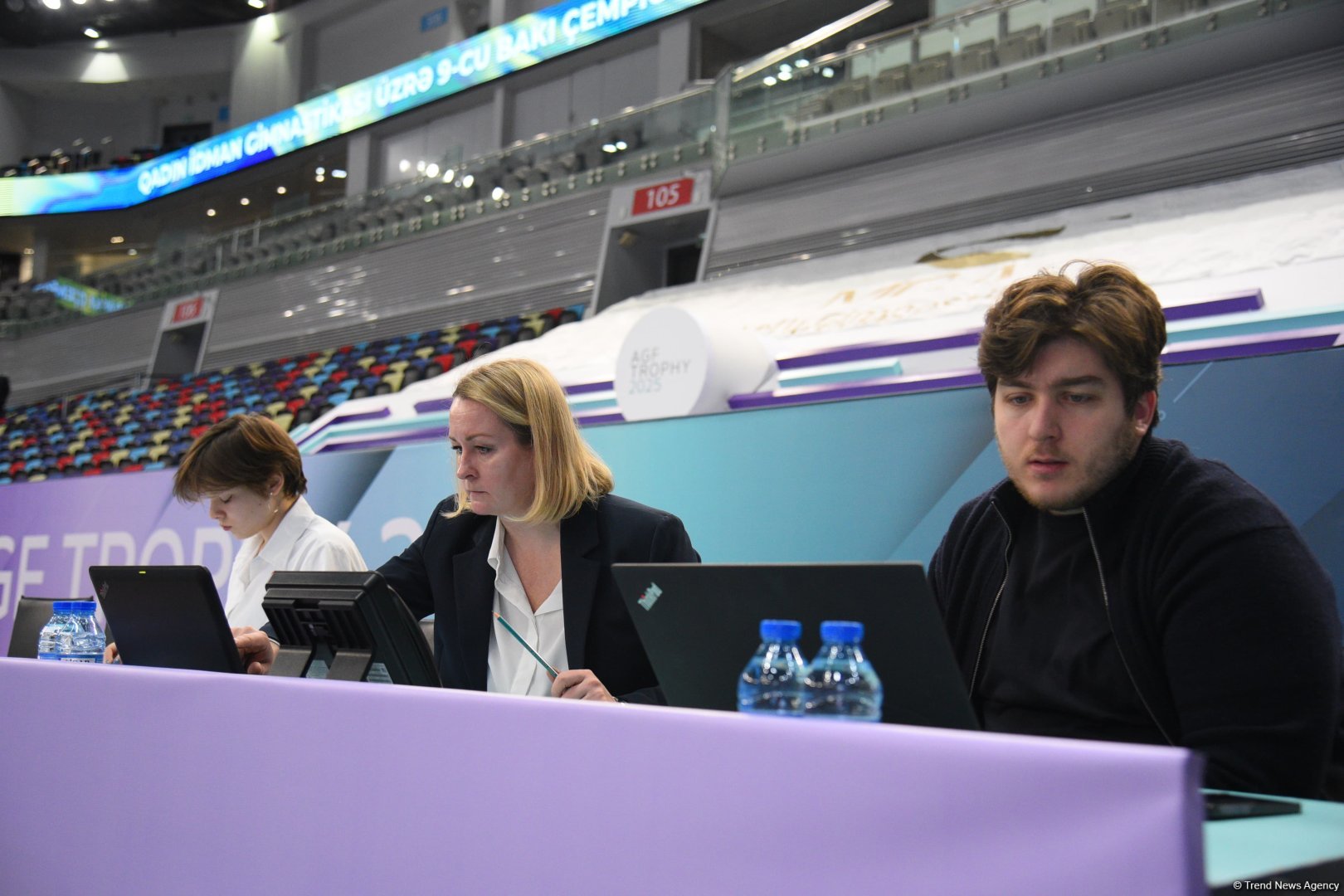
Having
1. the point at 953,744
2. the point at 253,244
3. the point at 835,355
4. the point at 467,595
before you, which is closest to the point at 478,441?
the point at 467,595

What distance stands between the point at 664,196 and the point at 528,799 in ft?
32.4

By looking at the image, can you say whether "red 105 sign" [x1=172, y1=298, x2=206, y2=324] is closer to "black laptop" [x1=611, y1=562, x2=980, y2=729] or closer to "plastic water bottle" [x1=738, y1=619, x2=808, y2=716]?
"black laptop" [x1=611, y1=562, x2=980, y2=729]

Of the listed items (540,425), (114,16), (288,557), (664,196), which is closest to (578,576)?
(540,425)

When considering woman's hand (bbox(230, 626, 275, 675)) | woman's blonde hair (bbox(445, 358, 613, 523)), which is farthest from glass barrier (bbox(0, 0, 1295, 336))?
woman's hand (bbox(230, 626, 275, 675))

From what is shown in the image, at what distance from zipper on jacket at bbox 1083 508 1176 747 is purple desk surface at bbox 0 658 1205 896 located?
0.67 metres

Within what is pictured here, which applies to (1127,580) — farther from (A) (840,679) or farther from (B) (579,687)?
(B) (579,687)

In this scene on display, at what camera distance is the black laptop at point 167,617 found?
1545 mm

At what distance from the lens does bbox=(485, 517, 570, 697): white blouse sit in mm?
1954

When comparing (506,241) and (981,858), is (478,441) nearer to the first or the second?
(981,858)

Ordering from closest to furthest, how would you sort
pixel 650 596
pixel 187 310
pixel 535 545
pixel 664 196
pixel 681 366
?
1. pixel 650 596
2. pixel 535 545
3. pixel 681 366
4. pixel 664 196
5. pixel 187 310

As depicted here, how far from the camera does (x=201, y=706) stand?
1174 mm

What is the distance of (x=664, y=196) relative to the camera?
10.4 meters

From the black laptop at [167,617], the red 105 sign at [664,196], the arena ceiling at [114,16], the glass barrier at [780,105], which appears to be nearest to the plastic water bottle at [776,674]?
the black laptop at [167,617]

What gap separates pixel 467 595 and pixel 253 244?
46.0ft
